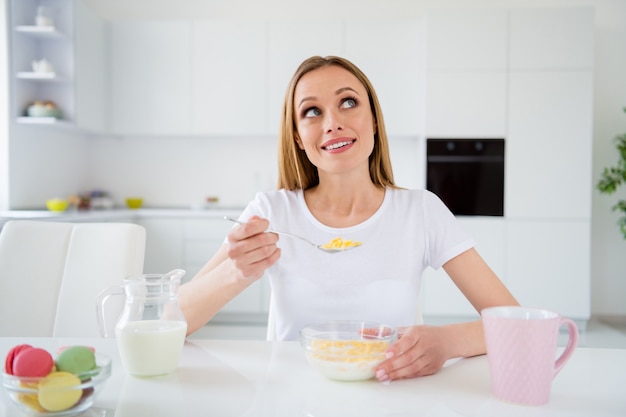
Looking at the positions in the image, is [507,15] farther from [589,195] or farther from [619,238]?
[619,238]

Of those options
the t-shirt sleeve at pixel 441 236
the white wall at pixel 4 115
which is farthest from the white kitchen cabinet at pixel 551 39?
the white wall at pixel 4 115

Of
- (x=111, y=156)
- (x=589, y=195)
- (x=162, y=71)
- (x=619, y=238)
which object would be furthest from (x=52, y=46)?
(x=619, y=238)

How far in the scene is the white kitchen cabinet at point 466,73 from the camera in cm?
402

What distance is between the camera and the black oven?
4.08 metres

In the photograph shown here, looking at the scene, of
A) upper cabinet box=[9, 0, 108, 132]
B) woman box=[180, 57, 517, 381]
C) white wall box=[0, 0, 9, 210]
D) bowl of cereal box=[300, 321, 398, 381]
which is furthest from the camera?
upper cabinet box=[9, 0, 108, 132]

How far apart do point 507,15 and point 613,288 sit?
233cm

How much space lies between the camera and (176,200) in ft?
15.8

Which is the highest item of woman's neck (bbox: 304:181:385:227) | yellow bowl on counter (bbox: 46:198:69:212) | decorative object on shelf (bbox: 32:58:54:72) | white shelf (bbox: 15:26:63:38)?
white shelf (bbox: 15:26:63:38)

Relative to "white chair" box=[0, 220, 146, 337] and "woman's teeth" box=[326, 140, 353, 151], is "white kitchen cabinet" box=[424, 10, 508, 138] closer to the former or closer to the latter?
"woman's teeth" box=[326, 140, 353, 151]

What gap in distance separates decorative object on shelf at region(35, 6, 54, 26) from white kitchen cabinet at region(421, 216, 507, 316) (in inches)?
124

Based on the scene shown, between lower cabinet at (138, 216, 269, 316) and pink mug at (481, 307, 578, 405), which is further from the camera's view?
lower cabinet at (138, 216, 269, 316)

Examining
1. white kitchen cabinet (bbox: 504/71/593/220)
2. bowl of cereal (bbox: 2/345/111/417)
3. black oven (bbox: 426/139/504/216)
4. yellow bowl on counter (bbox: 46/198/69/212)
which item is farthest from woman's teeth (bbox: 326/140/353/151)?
white kitchen cabinet (bbox: 504/71/593/220)

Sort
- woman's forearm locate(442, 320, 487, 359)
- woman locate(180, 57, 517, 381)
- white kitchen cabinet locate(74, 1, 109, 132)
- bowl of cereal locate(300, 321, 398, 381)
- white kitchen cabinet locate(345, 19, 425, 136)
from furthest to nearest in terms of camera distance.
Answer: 1. white kitchen cabinet locate(345, 19, 425, 136)
2. white kitchen cabinet locate(74, 1, 109, 132)
3. woman locate(180, 57, 517, 381)
4. woman's forearm locate(442, 320, 487, 359)
5. bowl of cereal locate(300, 321, 398, 381)

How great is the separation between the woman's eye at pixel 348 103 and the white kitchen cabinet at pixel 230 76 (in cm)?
305
